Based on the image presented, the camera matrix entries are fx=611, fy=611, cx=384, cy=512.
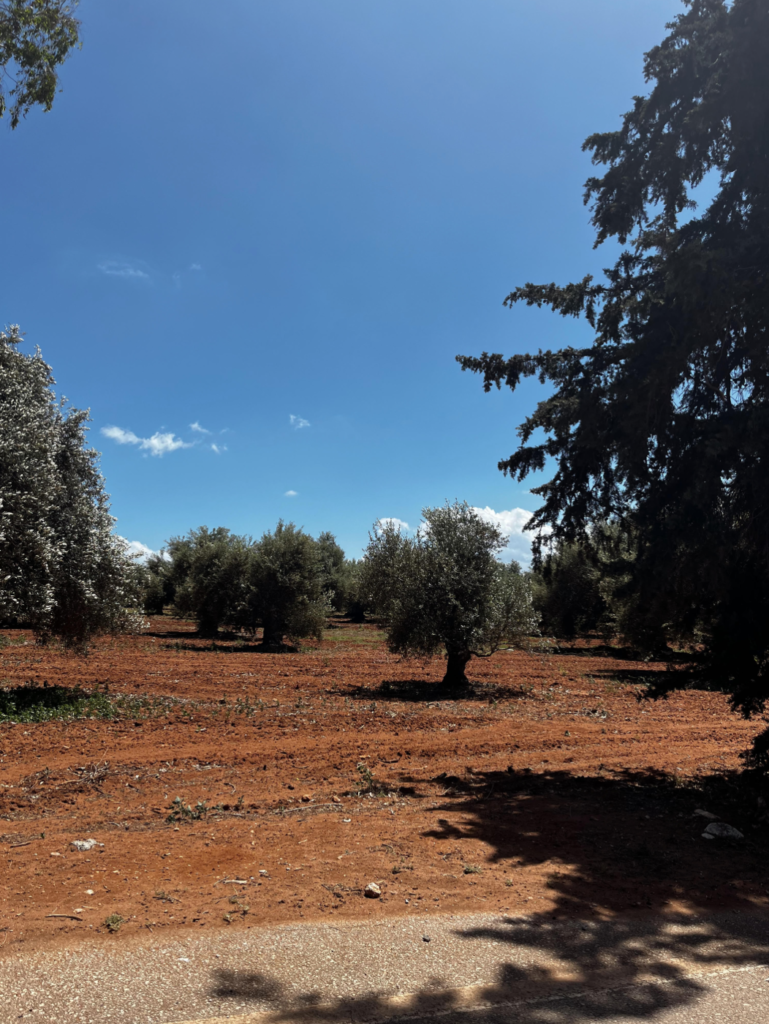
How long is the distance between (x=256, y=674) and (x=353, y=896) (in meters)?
17.0

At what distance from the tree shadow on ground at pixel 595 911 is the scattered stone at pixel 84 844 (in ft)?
10.4

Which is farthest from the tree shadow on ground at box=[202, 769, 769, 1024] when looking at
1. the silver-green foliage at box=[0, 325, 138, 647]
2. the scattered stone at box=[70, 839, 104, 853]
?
the silver-green foliage at box=[0, 325, 138, 647]

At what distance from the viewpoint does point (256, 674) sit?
21734mm

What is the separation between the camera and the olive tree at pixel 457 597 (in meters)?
19.1

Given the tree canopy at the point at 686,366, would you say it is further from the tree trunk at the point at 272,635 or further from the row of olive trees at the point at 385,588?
the tree trunk at the point at 272,635

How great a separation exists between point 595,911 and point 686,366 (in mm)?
6694

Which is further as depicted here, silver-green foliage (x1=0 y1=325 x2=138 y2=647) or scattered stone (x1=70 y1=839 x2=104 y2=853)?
silver-green foliage (x1=0 y1=325 x2=138 y2=647)

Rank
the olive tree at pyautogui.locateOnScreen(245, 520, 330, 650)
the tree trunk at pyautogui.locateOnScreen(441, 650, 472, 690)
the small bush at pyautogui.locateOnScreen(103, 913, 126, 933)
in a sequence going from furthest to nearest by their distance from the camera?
the olive tree at pyautogui.locateOnScreen(245, 520, 330, 650)
the tree trunk at pyautogui.locateOnScreen(441, 650, 472, 690)
the small bush at pyautogui.locateOnScreen(103, 913, 126, 933)

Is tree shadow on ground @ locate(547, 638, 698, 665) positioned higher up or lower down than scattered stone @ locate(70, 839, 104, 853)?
lower down

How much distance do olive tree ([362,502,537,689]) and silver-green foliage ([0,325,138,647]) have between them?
8.27 meters

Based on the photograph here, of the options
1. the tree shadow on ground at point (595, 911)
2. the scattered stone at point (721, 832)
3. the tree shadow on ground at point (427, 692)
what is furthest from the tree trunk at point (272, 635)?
the scattered stone at point (721, 832)

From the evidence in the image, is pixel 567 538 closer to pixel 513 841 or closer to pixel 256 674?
pixel 513 841

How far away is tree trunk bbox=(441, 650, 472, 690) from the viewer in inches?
777

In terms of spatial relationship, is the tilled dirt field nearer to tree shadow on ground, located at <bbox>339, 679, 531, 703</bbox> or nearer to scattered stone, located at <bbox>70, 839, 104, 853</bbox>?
scattered stone, located at <bbox>70, 839, 104, 853</bbox>
